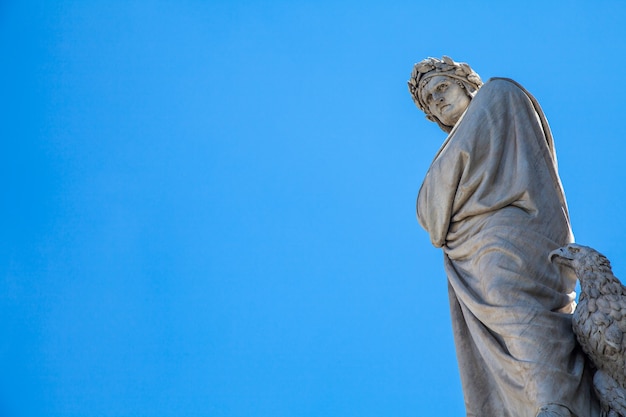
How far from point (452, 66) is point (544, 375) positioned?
348cm

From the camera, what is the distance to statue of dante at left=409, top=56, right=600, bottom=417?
20.8ft

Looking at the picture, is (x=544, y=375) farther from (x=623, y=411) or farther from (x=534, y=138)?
(x=534, y=138)

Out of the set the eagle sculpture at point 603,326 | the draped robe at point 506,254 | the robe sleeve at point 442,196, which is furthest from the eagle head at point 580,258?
the robe sleeve at point 442,196

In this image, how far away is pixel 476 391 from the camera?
22.7 feet

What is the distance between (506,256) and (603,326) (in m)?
1.01

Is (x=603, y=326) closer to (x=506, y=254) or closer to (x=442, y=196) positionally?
(x=506, y=254)

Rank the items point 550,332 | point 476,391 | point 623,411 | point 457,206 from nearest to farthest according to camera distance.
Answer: point 623,411
point 550,332
point 476,391
point 457,206

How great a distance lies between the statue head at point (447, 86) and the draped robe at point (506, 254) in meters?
0.62

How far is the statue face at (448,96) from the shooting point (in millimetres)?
8625

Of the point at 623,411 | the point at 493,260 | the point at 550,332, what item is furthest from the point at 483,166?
the point at 623,411

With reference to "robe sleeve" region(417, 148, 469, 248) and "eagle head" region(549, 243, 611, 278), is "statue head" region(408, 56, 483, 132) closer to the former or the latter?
"robe sleeve" region(417, 148, 469, 248)

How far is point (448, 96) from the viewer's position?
8633 millimetres

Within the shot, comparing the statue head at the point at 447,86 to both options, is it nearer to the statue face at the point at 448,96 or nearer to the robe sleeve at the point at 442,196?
the statue face at the point at 448,96

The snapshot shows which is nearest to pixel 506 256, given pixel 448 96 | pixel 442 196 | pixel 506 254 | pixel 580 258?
pixel 506 254
